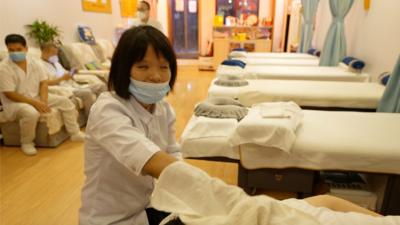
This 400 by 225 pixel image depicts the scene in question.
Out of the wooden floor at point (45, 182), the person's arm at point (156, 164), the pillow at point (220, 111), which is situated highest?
the person's arm at point (156, 164)

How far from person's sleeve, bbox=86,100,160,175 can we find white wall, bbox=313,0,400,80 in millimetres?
2655

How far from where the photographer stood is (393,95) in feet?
7.01

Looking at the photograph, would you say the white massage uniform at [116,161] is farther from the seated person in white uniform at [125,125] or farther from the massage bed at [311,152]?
the massage bed at [311,152]

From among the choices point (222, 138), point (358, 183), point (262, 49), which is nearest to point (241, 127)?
point (222, 138)

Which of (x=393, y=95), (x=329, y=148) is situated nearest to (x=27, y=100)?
(x=329, y=148)

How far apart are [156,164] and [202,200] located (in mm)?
145

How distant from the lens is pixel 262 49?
22.5 feet

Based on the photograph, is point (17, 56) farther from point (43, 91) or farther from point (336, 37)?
point (336, 37)

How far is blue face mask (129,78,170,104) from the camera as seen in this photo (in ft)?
2.91

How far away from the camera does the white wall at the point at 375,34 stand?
8.74ft

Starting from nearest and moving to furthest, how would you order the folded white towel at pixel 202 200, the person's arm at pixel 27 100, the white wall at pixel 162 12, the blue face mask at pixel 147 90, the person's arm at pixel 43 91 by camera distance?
the folded white towel at pixel 202 200
the blue face mask at pixel 147 90
the person's arm at pixel 27 100
the person's arm at pixel 43 91
the white wall at pixel 162 12

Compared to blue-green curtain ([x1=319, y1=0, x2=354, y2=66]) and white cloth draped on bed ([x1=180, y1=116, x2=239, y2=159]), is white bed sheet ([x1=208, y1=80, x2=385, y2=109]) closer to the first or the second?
white cloth draped on bed ([x1=180, y1=116, x2=239, y2=159])

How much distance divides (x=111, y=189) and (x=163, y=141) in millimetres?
249

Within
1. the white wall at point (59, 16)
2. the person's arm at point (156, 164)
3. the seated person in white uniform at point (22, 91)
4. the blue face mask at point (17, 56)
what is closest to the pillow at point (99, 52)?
the white wall at point (59, 16)
